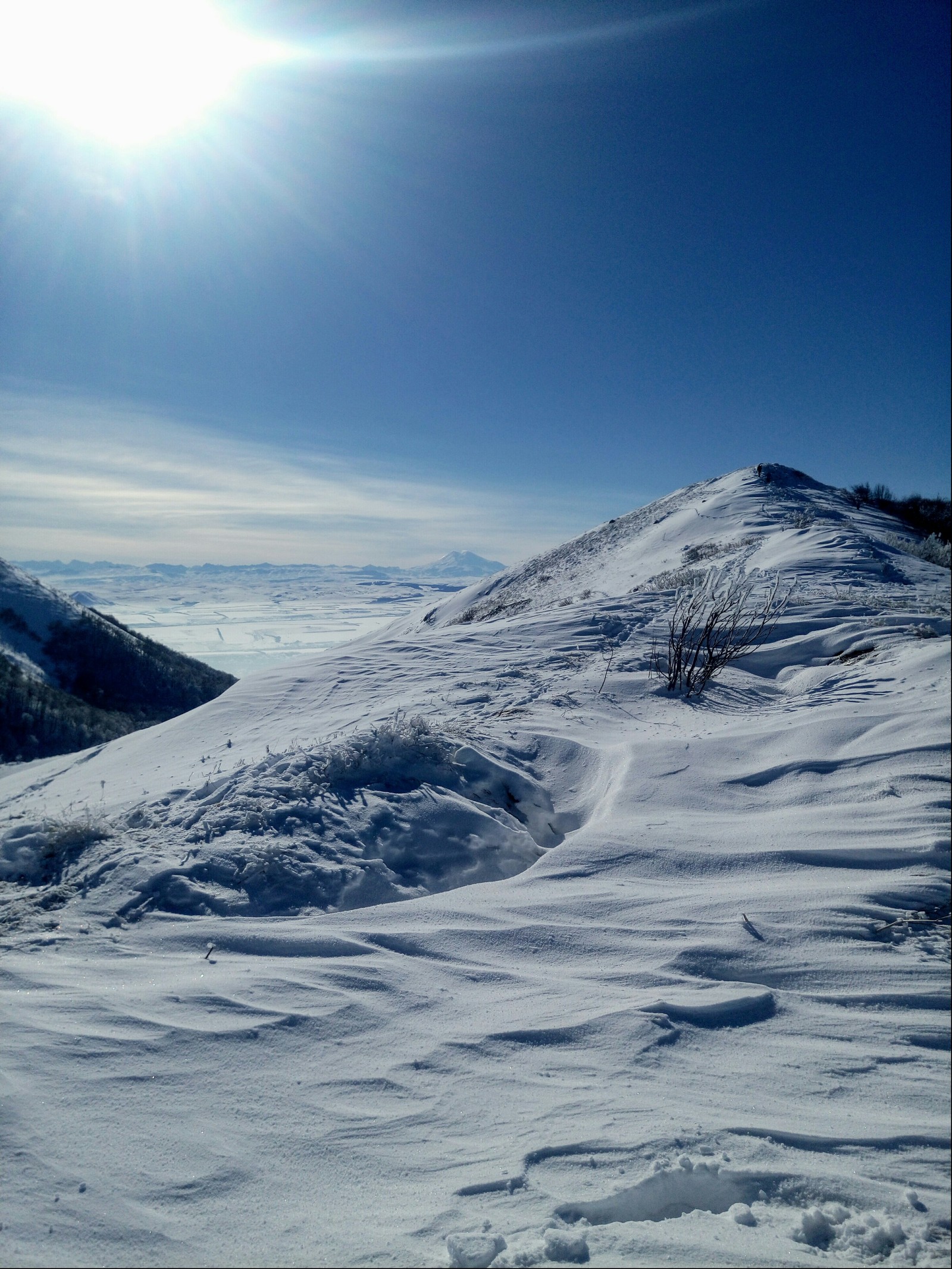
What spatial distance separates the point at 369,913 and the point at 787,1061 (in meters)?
2.15

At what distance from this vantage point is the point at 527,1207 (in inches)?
73.3

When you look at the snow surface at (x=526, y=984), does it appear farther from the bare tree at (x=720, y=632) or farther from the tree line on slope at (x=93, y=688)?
the tree line on slope at (x=93, y=688)

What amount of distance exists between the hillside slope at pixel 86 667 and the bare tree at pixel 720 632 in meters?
54.0

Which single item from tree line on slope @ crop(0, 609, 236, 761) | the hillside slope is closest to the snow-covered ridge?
tree line on slope @ crop(0, 609, 236, 761)

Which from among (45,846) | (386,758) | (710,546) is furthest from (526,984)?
(710,546)

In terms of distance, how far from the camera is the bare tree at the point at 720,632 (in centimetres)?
541

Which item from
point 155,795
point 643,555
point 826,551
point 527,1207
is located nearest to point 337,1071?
point 527,1207

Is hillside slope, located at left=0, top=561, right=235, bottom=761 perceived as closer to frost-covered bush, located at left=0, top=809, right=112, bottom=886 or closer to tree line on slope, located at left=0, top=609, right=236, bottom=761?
tree line on slope, located at left=0, top=609, right=236, bottom=761

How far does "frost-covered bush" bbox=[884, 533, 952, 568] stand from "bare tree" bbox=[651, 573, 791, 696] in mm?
859

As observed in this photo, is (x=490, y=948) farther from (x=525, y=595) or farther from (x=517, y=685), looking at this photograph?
(x=525, y=595)

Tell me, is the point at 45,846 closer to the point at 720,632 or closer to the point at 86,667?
the point at 720,632

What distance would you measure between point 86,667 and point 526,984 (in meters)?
72.4

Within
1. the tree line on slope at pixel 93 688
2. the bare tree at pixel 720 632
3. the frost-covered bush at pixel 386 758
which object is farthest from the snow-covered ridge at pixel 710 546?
the tree line on slope at pixel 93 688

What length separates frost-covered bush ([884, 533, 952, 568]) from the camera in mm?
3709
